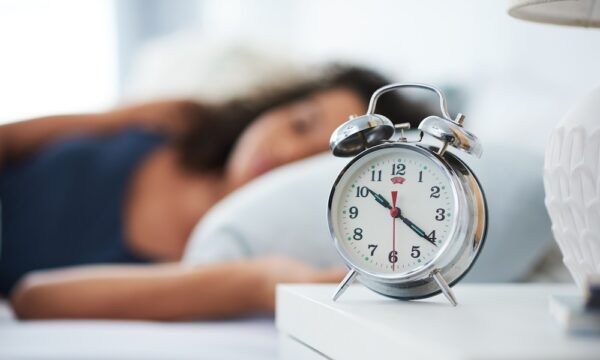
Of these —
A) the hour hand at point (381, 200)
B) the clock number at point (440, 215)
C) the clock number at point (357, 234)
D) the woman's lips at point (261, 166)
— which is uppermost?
the hour hand at point (381, 200)

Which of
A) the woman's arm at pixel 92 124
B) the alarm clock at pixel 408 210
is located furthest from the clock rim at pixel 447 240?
the woman's arm at pixel 92 124

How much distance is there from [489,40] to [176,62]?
3.45 feet

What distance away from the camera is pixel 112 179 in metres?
2.12

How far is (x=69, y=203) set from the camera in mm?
2100

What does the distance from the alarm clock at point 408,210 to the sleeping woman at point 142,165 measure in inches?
39.3

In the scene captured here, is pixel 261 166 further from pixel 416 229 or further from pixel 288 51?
pixel 416 229

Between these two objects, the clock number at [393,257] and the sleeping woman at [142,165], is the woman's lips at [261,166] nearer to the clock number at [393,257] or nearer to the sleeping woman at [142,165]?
the sleeping woman at [142,165]

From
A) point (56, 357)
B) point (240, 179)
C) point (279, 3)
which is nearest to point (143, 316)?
point (56, 357)

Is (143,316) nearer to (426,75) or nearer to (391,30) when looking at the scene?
(426,75)

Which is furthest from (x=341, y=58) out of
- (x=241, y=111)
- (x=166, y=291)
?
(x=166, y=291)

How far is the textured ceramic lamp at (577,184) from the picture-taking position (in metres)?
0.71

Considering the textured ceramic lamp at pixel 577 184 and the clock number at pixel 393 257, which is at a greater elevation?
the textured ceramic lamp at pixel 577 184

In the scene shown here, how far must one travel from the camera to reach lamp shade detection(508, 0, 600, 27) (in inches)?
35.3

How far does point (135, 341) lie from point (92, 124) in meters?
1.28
